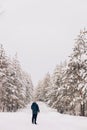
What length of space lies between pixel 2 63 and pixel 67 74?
12.0 m

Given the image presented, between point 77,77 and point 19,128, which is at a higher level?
point 77,77

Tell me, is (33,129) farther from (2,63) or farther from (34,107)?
(2,63)

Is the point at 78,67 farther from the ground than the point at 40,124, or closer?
farther from the ground

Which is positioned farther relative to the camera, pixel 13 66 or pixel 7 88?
pixel 13 66

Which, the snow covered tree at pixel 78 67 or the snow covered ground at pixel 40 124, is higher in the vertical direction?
the snow covered tree at pixel 78 67

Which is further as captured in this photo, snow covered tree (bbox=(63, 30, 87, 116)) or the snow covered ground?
snow covered tree (bbox=(63, 30, 87, 116))

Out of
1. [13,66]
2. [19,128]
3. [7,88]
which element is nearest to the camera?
[19,128]

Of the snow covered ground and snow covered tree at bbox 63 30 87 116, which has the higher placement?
snow covered tree at bbox 63 30 87 116

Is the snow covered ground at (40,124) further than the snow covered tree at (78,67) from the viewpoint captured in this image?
No

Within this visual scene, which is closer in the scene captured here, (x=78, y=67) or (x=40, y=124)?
(x=40, y=124)

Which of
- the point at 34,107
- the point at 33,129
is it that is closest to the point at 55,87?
the point at 34,107

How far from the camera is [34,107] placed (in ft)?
88.1

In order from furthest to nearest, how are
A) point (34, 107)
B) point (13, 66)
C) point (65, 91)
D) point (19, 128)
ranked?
point (13, 66) < point (65, 91) < point (34, 107) < point (19, 128)

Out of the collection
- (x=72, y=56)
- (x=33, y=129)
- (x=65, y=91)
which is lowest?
(x=33, y=129)
